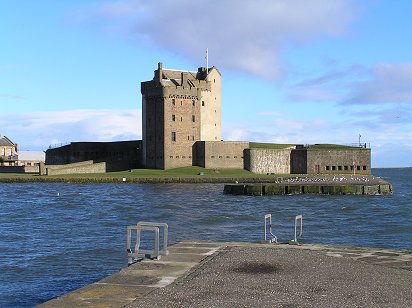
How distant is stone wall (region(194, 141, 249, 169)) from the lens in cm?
9950

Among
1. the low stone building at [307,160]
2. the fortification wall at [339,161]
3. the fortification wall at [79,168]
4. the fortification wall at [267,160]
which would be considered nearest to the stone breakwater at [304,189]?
the fortification wall at [267,160]

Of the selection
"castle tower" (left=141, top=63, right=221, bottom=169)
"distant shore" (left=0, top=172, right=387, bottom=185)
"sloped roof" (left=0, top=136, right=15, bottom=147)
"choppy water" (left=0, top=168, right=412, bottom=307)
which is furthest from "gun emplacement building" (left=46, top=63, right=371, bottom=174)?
"sloped roof" (left=0, top=136, right=15, bottom=147)

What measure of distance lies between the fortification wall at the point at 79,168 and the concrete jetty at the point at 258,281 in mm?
82207

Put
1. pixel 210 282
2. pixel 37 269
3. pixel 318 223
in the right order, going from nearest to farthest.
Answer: pixel 210 282
pixel 37 269
pixel 318 223

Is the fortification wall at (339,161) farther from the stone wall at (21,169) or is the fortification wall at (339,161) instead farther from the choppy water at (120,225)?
the stone wall at (21,169)

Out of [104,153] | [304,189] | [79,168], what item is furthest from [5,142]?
[304,189]

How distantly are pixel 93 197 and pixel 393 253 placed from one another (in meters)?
48.4

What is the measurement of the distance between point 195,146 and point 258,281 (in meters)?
87.8

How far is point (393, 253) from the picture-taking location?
58.7 ft

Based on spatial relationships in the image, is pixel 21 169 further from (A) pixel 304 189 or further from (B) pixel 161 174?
(A) pixel 304 189

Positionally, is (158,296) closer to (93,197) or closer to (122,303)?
(122,303)

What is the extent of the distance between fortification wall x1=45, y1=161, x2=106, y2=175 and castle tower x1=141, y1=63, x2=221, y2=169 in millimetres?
7753

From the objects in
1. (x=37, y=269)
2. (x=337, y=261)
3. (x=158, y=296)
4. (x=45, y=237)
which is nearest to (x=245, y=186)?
(x=45, y=237)

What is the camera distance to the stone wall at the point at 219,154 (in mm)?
99500
